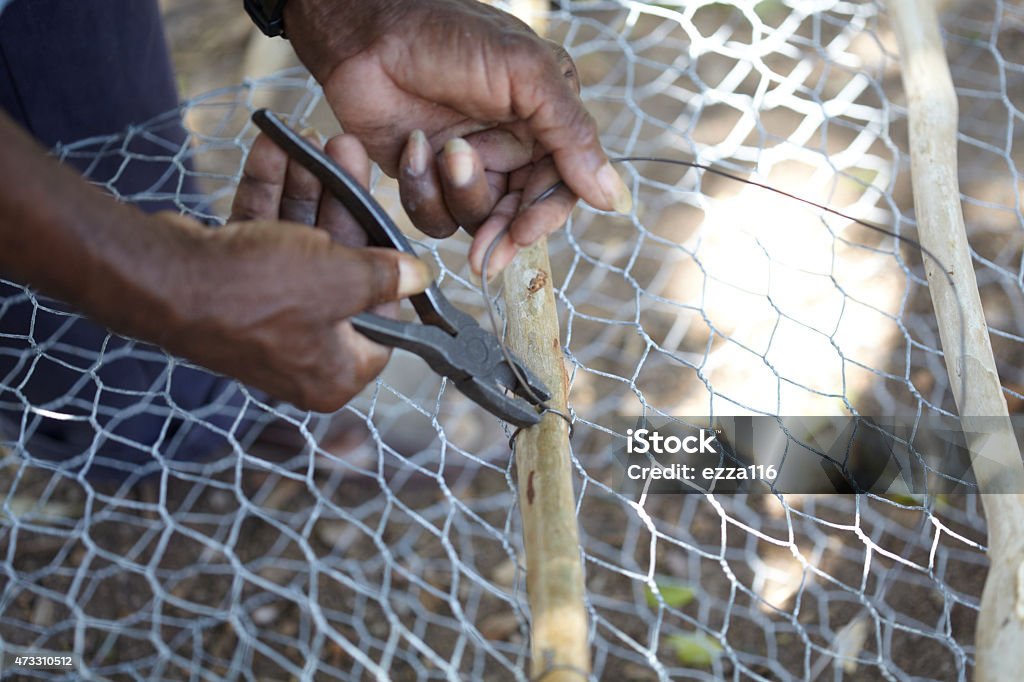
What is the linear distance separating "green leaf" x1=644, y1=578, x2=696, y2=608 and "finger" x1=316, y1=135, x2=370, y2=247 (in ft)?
2.84

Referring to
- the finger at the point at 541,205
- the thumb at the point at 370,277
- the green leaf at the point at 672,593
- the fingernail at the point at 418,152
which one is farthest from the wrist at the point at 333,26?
the green leaf at the point at 672,593

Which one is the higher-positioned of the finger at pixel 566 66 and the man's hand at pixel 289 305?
the finger at pixel 566 66

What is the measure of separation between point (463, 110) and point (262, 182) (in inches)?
9.6

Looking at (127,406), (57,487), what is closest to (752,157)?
(127,406)

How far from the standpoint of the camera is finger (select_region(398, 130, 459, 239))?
967 millimetres

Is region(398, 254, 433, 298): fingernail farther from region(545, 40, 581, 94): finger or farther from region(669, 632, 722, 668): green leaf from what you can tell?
region(669, 632, 722, 668): green leaf

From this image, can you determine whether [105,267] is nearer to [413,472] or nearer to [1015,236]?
[413,472]

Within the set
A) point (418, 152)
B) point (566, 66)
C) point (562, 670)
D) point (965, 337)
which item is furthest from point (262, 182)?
point (965, 337)

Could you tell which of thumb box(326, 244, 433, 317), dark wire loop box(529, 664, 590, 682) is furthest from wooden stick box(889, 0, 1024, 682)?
thumb box(326, 244, 433, 317)

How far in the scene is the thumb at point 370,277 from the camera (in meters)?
0.74

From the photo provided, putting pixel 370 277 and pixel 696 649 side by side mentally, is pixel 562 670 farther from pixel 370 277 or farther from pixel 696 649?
pixel 696 649

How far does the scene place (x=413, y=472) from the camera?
5.27ft

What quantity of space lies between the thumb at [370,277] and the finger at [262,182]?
0.19m

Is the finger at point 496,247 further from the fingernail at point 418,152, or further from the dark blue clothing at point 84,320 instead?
the dark blue clothing at point 84,320
